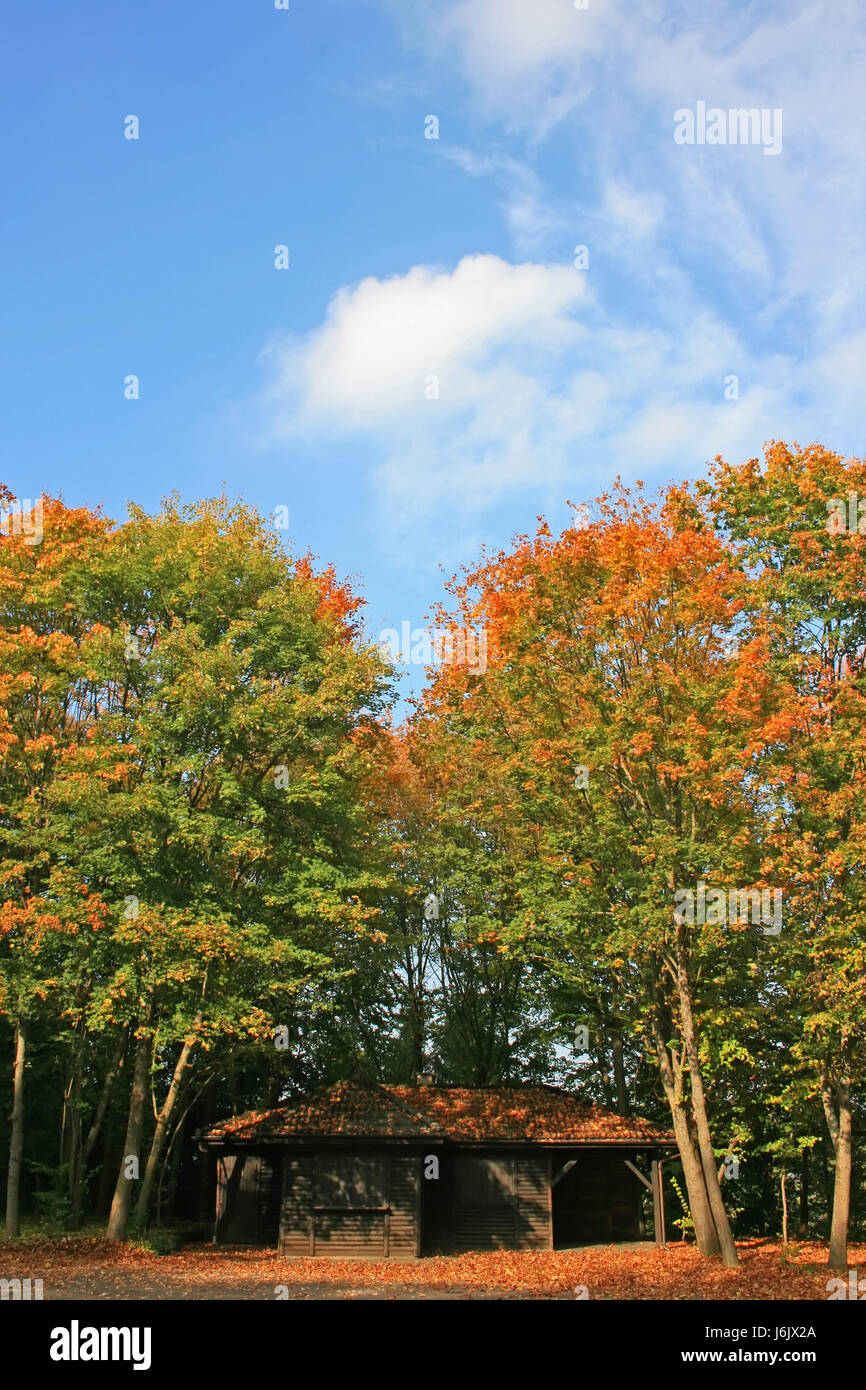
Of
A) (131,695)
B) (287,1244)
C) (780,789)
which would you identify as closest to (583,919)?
(780,789)

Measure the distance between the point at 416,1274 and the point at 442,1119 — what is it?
6.92 meters

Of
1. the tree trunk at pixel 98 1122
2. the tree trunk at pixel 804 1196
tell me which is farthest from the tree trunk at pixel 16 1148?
the tree trunk at pixel 804 1196

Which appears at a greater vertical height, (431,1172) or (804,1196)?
(431,1172)

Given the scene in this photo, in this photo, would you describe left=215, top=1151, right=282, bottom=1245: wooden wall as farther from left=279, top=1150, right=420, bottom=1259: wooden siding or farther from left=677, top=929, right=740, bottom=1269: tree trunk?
left=677, top=929, right=740, bottom=1269: tree trunk

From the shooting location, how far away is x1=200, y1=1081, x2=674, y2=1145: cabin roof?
28.0 metres

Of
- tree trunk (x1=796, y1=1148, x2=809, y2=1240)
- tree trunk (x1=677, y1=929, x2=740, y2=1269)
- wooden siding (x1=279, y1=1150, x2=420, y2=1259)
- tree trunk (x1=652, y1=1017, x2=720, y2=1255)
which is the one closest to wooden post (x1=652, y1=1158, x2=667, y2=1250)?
tree trunk (x1=652, y1=1017, x2=720, y2=1255)

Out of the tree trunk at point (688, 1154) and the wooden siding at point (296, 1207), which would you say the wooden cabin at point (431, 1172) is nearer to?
the wooden siding at point (296, 1207)

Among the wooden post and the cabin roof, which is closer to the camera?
the cabin roof

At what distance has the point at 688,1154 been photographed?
86.1 feet

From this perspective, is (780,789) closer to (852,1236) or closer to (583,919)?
(583,919)

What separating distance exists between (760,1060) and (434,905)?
1344cm

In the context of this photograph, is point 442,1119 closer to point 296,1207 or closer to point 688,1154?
point 296,1207

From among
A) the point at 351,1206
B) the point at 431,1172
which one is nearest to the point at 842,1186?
the point at 431,1172

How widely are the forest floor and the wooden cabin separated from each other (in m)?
1.11
